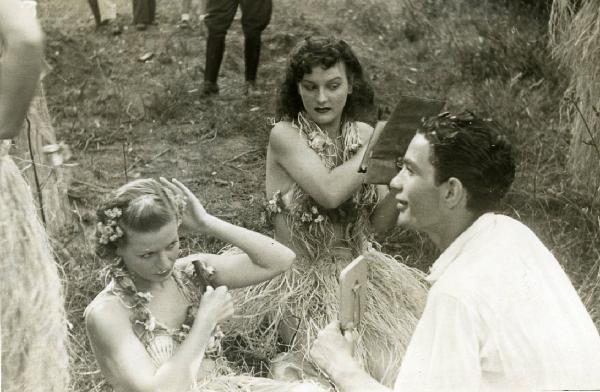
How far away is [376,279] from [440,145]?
1.10 m

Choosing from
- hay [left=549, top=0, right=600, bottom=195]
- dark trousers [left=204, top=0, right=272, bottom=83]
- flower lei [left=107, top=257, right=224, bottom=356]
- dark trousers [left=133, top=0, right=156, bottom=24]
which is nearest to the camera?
flower lei [left=107, top=257, right=224, bottom=356]

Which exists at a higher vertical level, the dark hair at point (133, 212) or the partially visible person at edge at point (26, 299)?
the dark hair at point (133, 212)

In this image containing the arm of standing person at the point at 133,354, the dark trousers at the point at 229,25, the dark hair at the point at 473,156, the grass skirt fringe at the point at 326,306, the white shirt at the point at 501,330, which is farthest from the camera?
the dark trousers at the point at 229,25

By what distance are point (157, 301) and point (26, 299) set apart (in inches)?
12.5

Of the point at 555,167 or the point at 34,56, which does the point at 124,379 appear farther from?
the point at 555,167

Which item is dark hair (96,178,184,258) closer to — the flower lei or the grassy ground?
the flower lei

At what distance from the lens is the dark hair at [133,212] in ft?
7.08

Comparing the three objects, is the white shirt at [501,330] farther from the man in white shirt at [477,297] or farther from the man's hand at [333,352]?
the man's hand at [333,352]

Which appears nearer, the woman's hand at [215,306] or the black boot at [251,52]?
the woman's hand at [215,306]

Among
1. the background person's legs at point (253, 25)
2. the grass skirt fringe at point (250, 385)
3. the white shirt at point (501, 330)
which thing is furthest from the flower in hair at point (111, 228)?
the background person's legs at point (253, 25)

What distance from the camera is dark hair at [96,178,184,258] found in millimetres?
2158

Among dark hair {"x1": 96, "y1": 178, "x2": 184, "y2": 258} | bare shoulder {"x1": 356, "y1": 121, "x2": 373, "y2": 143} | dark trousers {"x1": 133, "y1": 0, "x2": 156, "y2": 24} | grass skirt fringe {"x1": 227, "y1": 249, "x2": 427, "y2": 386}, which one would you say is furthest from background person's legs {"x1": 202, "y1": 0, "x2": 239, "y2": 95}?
dark hair {"x1": 96, "y1": 178, "x2": 184, "y2": 258}

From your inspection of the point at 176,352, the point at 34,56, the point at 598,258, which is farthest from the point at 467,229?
the point at 598,258

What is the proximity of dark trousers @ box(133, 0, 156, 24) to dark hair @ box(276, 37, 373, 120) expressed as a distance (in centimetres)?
52
